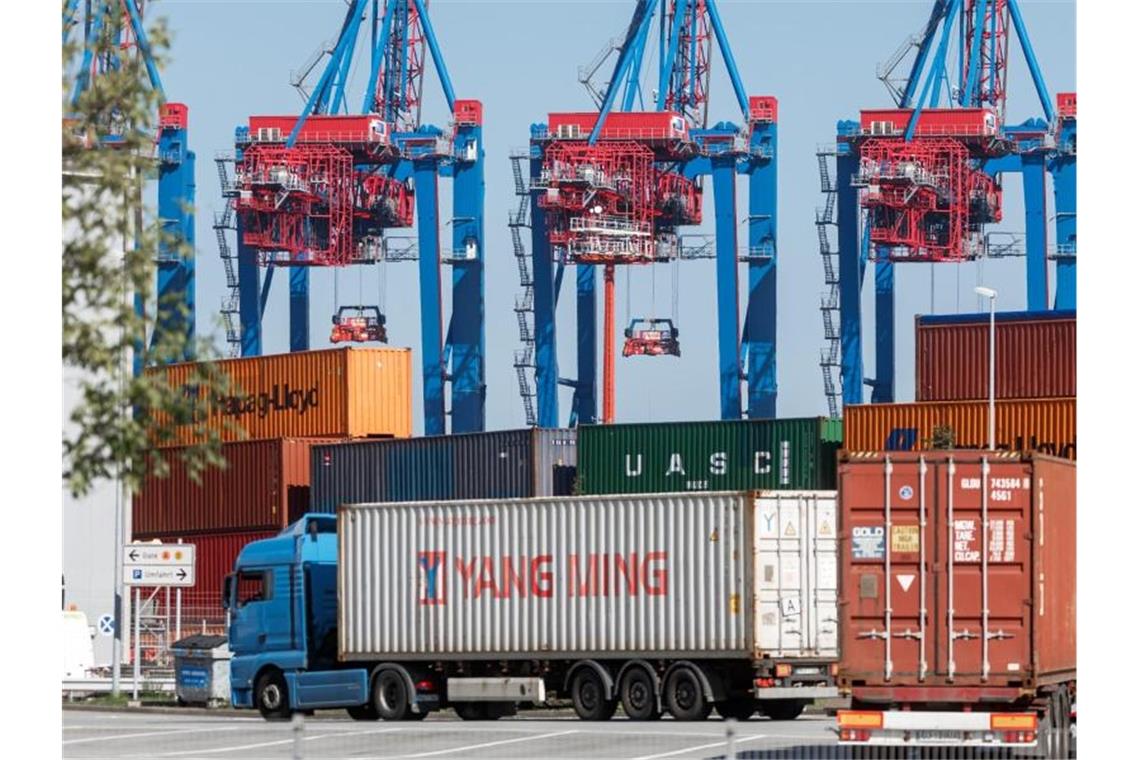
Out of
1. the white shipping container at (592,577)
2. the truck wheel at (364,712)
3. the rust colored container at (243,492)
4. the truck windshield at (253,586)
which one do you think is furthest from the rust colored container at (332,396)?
the white shipping container at (592,577)

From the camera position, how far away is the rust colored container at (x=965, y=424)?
4416 centimetres

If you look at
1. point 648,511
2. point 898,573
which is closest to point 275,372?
point 648,511

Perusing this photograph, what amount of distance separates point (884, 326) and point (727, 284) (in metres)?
6.86

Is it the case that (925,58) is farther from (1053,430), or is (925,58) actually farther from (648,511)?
(648,511)

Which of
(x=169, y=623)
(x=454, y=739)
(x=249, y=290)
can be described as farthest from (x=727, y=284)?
(x=454, y=739)

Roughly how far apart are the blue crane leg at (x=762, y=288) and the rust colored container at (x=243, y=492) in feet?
93.1

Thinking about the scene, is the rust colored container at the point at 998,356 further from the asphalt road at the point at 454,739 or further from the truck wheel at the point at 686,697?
the truck wheel at the point at 686,697

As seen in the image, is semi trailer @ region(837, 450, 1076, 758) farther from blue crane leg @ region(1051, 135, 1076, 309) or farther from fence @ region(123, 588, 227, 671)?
blue crane leg @ region(1051, 135, 1076, 309)

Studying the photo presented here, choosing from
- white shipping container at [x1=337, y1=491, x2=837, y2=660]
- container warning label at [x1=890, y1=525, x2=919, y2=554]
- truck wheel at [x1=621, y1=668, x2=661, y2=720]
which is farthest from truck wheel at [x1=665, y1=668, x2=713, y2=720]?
container warning label at [x1=890, y1=525, x2=919, y2=554]

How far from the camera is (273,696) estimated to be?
103 feet

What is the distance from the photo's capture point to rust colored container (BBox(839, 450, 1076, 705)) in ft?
71.1

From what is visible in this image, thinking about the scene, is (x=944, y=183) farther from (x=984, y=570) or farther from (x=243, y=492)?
(x=984, y=570)

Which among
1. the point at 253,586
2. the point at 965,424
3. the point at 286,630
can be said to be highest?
the point at 965,424
